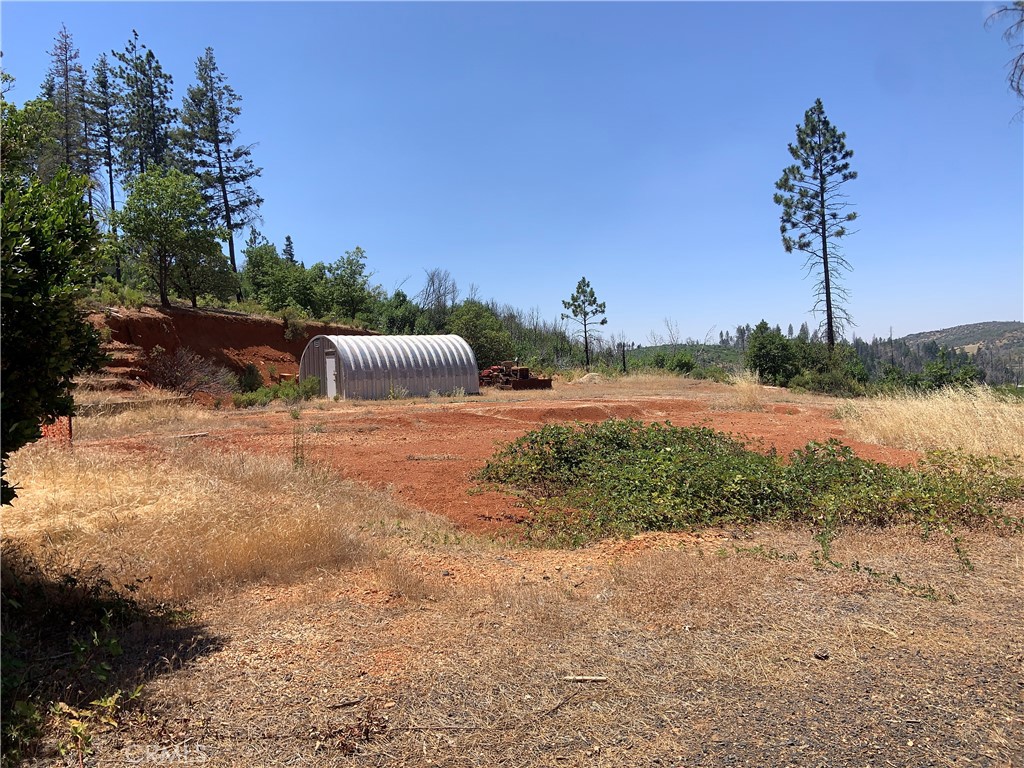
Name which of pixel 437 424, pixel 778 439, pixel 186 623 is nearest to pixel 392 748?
pixel 186 623

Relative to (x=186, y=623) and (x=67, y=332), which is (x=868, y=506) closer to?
(x=186, y=623)

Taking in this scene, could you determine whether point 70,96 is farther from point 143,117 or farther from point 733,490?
point 733,490

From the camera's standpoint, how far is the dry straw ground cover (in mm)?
2838

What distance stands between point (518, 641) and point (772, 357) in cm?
3250

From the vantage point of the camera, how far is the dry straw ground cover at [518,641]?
284 centimetres

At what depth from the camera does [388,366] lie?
25.2m

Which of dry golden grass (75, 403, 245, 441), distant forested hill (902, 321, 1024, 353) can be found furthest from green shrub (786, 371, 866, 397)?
distant forested hill (902, 321, 1024, 353)

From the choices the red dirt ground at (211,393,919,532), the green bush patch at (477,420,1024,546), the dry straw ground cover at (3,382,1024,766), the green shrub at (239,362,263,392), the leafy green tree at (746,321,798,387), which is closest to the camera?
the dry straw ground cover at (3,382,1024,766)

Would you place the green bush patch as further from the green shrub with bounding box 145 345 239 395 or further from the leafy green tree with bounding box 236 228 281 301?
the leafy green tree with bounding box 236 228 281 301

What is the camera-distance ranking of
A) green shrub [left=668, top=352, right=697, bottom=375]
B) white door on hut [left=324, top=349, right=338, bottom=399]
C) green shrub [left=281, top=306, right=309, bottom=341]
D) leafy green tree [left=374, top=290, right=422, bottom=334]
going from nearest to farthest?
white door on hut [left=324, top=349, right=338, bottom=399]
green shrub [left=281, top=306, right=309, bottom=341]
green shrub [left=668, top=352, right=697, bottom=375]
leafy green tree [left=374, top=290, right=422, bottom=334]

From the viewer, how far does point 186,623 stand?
4059 mm

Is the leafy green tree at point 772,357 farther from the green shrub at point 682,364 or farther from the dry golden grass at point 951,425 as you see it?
the dry golden grass at point 951,425

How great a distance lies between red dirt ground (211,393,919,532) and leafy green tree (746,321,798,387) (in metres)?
12.8

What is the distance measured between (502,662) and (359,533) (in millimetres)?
2897
